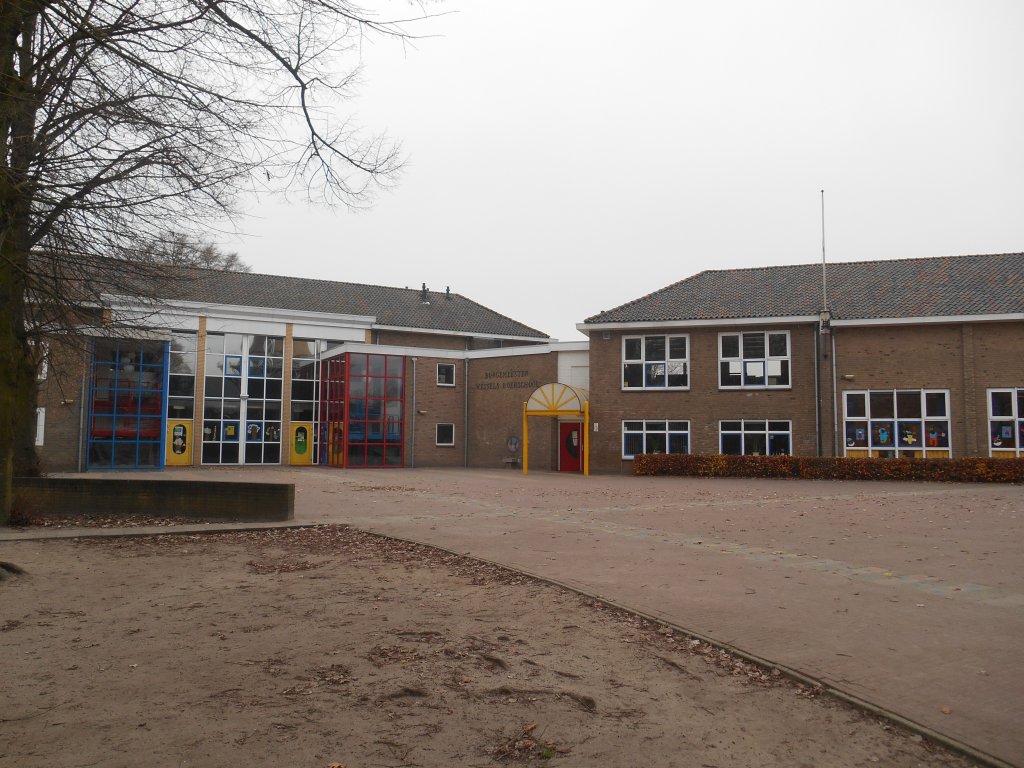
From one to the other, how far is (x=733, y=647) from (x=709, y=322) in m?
25.0

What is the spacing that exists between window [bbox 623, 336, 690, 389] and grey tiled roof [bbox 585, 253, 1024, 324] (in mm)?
947

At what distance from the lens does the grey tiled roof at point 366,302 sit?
3709 centimetres

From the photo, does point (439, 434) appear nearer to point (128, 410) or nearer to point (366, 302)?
point (366, 302)

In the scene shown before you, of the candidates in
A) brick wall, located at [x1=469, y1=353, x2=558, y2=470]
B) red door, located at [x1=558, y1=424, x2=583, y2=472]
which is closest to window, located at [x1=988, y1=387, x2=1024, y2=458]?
red door, located at [x1=558, y1=424, x2=583, y2=472]

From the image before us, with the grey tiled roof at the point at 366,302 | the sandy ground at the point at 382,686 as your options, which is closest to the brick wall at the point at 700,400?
the grey tiled roof at the point at 366,302

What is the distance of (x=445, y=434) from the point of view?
1469 inches

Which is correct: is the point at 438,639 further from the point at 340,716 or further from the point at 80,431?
the point at 80,431

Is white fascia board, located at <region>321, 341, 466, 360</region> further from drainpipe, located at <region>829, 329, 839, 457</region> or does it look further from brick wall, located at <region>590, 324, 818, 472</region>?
drainpipe, located at <region>829, 329, 839, 457</region>

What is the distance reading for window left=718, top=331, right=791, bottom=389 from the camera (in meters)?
29.1

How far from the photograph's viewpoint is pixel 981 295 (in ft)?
91.0

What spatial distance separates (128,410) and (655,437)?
69.2ft

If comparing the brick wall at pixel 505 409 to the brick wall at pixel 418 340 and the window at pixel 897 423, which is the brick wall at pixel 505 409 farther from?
the window at pixel 897 423

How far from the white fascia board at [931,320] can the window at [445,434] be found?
688 inches

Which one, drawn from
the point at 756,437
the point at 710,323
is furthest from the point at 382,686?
the point at 710,323
